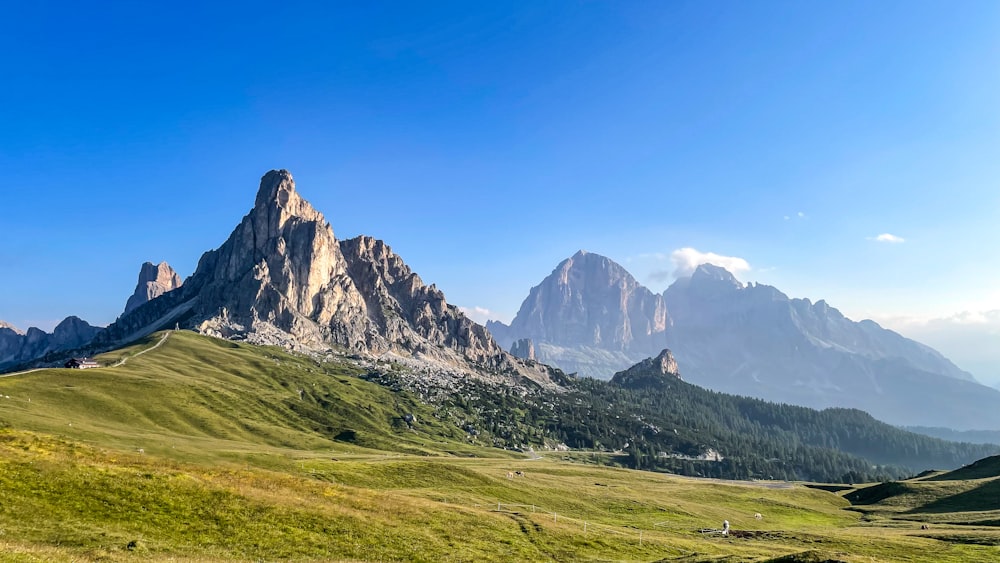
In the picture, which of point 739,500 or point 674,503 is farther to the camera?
point 739,500

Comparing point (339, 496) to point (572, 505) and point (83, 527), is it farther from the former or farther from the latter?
point (572, 505)

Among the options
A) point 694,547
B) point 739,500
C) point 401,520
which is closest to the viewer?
point 401,520

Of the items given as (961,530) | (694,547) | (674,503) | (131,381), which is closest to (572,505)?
(674,503)

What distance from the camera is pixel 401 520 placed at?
56281 millimetres

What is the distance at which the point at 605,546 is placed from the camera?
202 feet

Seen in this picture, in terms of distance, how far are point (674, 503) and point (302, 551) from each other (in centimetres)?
8682

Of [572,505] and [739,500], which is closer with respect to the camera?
[572,505]

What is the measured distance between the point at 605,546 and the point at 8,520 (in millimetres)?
54793

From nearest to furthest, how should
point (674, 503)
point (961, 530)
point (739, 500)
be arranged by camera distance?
1. point (961, 530)
2. point (674, 503)
3. point (739, 500)

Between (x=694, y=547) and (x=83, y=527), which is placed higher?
(x=83, y=527)

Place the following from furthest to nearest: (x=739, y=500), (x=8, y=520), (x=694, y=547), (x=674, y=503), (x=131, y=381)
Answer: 1. (x=131, y=381)
2. (x=739, y=500)
3. (x=674, y=503)
4. (x=694, y=547)
5. (x=8, y=520)

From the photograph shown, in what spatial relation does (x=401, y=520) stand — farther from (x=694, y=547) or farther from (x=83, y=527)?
(x=694, y=547)

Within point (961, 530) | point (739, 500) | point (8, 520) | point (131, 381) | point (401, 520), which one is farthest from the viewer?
point (131, 381)

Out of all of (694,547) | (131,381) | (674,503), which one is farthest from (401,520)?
(131,381)
